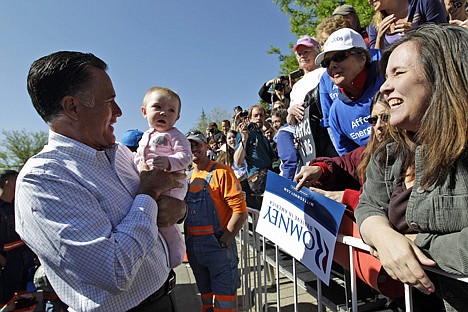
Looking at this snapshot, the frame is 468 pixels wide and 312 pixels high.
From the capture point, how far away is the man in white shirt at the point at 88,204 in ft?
4.20

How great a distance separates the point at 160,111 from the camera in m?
2.36

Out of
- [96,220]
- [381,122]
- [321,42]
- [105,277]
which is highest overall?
[321,42]

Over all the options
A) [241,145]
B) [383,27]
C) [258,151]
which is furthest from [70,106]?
[241,145]

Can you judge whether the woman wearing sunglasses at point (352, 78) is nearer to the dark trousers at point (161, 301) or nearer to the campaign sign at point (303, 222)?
the campaign sign at point (303, 222)

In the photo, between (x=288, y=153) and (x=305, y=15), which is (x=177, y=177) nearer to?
(x=288, y=153)

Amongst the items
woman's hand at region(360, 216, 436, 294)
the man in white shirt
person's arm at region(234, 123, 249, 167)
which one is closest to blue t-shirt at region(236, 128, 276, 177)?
person's arm at region(234, 123, 249, 167)

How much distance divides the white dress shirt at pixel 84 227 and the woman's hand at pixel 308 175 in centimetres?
92

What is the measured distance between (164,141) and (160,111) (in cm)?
24

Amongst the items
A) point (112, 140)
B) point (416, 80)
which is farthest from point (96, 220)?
point (416, 80)

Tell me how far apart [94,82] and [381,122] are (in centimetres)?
159

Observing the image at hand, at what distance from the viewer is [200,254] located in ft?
10.8

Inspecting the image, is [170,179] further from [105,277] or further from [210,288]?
[210,288]

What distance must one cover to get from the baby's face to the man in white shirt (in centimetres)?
62

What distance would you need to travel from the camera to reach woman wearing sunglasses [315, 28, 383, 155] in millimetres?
2336
